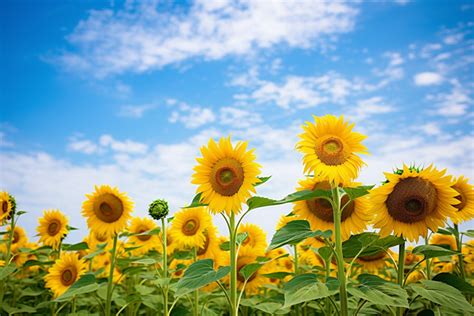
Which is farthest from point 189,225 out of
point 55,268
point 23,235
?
point 23,235

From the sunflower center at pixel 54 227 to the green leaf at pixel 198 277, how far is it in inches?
166

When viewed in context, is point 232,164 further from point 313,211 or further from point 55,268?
point 55,268

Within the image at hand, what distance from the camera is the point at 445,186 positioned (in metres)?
3.11

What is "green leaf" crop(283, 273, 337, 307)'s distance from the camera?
2376 millimetres

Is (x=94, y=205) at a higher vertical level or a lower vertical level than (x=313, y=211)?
higher

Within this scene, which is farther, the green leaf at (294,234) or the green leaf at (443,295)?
the green leaf at (294,234)

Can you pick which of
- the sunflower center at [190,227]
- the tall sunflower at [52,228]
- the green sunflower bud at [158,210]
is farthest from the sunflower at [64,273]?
the green sunflower bud at [158,210]

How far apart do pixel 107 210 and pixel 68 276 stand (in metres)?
1.25

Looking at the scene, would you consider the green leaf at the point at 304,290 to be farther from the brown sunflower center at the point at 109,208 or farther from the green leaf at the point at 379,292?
the brown sunflower center at the point at 109,208

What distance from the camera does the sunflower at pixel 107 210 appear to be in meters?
5.29

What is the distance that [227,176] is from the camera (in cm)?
355

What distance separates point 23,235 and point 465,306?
8621mm

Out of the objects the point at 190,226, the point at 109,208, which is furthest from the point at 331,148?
the point at 109,208

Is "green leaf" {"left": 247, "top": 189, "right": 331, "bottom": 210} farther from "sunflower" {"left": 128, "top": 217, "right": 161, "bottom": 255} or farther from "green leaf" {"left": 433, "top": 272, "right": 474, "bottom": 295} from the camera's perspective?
"sunflower" {"left": 128, "top": 217, "right": 161, "bottom": 255}
